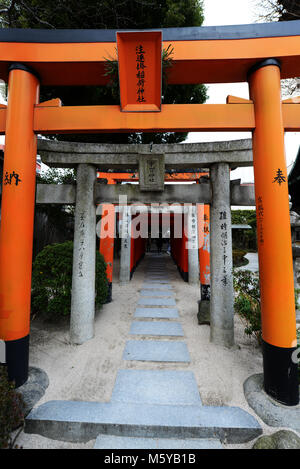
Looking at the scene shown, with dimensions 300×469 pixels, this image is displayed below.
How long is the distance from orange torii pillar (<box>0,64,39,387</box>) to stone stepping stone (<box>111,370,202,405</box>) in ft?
4.97

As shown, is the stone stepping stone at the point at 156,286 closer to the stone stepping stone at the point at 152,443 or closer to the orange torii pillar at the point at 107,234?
the orange torii pillar at the point at 107,234

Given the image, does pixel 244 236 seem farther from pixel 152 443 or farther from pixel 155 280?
pixel 152 443

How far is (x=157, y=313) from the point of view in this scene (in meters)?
5.84

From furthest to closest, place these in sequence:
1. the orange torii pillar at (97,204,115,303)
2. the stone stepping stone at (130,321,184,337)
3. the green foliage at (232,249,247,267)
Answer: the green foliage at (232,249,247,267) < the orange torii pillar at (97,204,115,303) < the stone stepping stone at (130,321,184,337)

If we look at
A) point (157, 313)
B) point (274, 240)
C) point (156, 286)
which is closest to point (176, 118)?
point (274, 240)

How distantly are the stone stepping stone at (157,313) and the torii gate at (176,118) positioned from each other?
293cm

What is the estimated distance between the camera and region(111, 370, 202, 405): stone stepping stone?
2.92m

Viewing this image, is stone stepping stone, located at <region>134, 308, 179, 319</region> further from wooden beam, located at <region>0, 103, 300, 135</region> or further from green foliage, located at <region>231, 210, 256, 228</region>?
green foliage, located at <region>231, 210, 256, 228</region>

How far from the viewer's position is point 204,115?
3221mm

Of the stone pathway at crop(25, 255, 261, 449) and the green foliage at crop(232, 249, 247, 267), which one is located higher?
the green foliage at crop(232, 249, 247, 267)

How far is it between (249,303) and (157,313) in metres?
2.57

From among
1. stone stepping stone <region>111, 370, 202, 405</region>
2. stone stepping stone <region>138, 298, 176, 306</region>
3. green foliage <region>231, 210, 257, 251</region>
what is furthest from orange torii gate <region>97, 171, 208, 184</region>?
green foliage <region>231, 210, 257, 251</region>

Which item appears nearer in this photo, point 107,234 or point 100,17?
point 100,17

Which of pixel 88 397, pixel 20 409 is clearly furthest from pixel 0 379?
pixel 88 397
